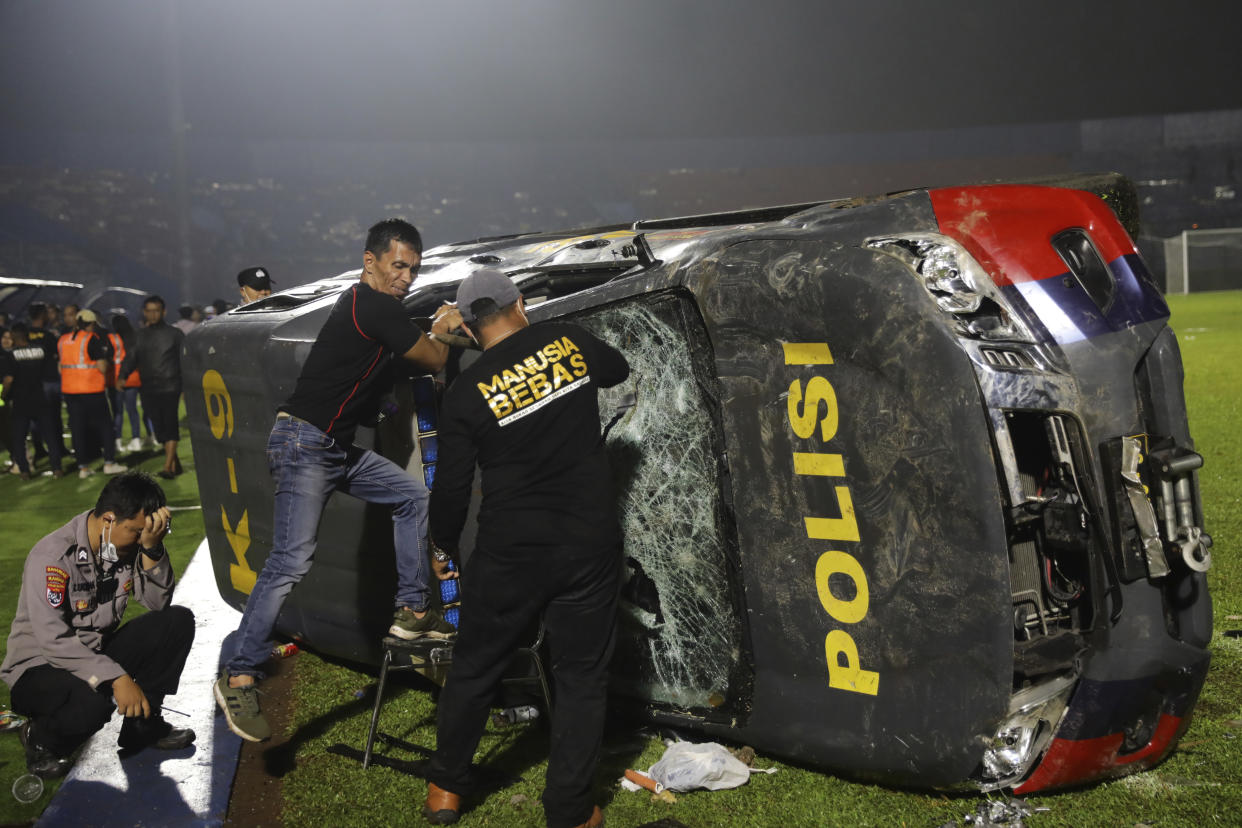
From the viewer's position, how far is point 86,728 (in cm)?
358

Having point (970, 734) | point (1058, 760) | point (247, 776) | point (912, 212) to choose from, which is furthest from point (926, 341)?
point (247, 776)

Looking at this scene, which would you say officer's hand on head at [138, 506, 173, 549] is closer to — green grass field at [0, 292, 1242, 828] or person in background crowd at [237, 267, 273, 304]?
green grass field at [0, 292, 1242, 828]

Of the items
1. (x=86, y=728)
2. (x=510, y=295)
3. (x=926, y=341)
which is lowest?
(x=86, y=728)

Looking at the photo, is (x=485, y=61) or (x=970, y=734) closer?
(x=970, y=734)

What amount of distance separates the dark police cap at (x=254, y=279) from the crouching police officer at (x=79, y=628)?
3672mm

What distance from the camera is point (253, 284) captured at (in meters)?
7.27

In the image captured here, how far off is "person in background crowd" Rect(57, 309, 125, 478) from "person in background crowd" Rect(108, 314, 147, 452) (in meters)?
0.43

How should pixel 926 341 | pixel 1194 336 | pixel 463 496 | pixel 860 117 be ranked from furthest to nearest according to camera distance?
pixel 860 117 → pixel 1194 336 → pixel 463 496 → pixel 926 341

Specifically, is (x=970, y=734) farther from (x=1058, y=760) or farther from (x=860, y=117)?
(x=860, y=117)

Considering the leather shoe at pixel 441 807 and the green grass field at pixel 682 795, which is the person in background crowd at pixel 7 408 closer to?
the green grass field at pixel 682 795

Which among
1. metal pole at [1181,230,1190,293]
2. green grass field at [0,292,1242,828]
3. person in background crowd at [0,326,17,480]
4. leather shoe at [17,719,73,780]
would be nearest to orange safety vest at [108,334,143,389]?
person in background crowd at [0,326,17,480]

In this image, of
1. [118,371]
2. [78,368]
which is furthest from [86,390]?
[118,371]

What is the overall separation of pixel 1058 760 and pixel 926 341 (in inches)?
46.2

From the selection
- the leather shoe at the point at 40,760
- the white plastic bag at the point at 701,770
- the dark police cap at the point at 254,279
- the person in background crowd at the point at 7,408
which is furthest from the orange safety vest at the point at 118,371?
the white plastic bag at the point at 701,770
